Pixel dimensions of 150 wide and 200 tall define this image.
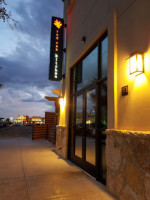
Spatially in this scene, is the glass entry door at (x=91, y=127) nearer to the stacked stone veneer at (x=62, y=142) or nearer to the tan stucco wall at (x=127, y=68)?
the tan stucco wall at (x=127, y=68)

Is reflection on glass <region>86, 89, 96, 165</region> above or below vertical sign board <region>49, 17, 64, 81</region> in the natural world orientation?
below

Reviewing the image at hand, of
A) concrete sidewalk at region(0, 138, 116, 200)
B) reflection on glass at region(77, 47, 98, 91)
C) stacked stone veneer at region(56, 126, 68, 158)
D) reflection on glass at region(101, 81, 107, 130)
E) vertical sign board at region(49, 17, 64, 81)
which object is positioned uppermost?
vertical sign board at region(49, 17, 64, 81)

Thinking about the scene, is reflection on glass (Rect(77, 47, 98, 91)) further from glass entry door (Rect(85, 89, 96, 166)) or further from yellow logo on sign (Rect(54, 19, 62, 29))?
yellow logo on sign (Rect(54, 19, 62, 29))

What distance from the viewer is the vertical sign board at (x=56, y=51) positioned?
26.8 ft

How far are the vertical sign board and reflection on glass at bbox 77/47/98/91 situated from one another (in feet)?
6.40

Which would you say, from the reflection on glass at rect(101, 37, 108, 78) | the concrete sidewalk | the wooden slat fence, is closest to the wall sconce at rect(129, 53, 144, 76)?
the reflection on glass at rect(101, 37, 108, 78)

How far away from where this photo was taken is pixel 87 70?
5.64 meters

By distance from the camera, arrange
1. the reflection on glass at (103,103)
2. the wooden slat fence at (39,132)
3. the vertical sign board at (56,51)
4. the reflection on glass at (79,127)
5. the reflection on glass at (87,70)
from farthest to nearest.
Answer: the wooden slat fence at (39,132)
the vertical sign board at (56,51)
the reflection on glass at (79,127)
the reflection on glass at (87,70)
the reflection on glass at (103,103)

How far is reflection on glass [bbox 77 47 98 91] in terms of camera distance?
5.06 metres

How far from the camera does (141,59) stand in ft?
9.36

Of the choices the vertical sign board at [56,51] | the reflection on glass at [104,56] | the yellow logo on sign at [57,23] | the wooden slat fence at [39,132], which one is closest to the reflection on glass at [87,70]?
the reflection on glass at [104,56]

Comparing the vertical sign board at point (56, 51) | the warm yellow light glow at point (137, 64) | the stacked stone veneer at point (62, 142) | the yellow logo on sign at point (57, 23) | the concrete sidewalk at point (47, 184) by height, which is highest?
the yellow logo on sign at point (57, 23)

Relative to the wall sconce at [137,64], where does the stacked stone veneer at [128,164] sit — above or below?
below

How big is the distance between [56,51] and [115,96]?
559cm
